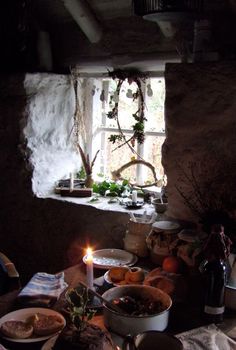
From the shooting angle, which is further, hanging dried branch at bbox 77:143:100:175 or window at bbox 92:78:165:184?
hanging dried branch at bbox 77:143:100:175

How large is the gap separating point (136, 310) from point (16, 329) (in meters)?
0.36

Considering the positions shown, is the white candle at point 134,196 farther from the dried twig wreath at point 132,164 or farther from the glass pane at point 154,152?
the glass pane at point 154,152

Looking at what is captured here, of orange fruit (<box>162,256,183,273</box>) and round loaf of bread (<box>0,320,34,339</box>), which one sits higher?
orange fruit (<box>162,256,183,273</box>)

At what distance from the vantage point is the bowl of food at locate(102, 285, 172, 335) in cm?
125

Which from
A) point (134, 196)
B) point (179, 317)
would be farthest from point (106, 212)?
point (179, 317)

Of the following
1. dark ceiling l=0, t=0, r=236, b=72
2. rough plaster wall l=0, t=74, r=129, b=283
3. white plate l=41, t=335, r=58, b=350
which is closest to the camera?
white plate l=41, t=335, r=58, b=350

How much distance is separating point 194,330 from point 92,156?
1563 millimetres

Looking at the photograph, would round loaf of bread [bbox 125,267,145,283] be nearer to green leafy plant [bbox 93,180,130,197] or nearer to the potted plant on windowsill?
green leafy plant [bbox 93,180,130,197]

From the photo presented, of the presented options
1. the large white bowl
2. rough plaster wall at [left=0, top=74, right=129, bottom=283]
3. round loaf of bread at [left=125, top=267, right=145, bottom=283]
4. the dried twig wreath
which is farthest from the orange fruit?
the dried twig wreath

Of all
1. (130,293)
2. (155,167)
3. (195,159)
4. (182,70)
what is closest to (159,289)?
(130,293)

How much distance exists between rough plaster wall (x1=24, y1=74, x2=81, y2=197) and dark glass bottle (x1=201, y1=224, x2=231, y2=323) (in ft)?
4.40

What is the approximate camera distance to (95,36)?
90.9 inches

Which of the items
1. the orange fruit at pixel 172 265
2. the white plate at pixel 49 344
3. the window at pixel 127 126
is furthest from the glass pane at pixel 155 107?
Answer: the white plate at pixel 49 344

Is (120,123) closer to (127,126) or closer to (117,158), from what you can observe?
(127,126)
